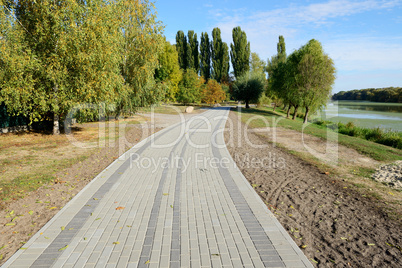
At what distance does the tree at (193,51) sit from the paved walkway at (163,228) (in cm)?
5792

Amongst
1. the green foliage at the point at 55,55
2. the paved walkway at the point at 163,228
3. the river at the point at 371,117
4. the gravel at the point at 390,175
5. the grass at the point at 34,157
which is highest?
the green foliage at the point at 55,55

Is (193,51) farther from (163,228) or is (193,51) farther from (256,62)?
(163,228)

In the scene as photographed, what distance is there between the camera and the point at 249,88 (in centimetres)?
4141

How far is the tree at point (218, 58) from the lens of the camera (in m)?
64.8

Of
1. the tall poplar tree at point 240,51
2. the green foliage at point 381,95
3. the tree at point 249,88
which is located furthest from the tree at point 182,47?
the green foliage at point 381,95

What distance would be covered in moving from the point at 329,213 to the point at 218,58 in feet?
212

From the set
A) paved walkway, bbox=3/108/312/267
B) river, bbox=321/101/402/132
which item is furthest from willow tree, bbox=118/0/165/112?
river, bbox=321/101/402/132

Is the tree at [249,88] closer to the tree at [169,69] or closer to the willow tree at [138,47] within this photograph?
the tree at [169,69]

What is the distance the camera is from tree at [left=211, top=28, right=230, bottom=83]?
64750mm

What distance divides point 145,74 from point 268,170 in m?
15.9

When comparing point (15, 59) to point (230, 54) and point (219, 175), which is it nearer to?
point (219, 175)

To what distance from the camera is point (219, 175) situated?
7391 mm

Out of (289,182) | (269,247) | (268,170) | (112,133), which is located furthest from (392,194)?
(112,133)

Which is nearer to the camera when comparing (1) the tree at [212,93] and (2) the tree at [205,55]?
(1) the tree at [212,93]
